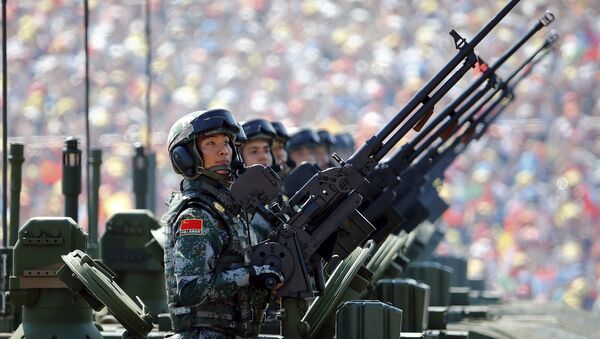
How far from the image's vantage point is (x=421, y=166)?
1477cm

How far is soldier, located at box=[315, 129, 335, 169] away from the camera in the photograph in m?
14.8

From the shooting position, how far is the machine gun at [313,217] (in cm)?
713

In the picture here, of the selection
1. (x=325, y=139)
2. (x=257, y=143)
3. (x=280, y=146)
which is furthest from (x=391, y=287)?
(x=325, y=139)

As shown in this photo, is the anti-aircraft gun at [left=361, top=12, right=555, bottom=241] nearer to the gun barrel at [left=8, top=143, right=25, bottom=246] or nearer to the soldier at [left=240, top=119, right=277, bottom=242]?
the soldier at [left=240, top=119, right=277, bottom=242]

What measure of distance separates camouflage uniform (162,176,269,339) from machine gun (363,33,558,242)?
170 inches

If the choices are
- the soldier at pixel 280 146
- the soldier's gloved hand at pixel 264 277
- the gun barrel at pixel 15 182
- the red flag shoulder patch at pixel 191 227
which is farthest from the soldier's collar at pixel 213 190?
the soldier at pixel 280 146

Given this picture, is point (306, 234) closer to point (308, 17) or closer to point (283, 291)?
point (283, 291)

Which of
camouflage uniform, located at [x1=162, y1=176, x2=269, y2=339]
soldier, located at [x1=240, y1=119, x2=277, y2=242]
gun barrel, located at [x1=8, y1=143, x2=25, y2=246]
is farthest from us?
gun barrel, located at [x1=8, y1=143, x2=25, y2=246]

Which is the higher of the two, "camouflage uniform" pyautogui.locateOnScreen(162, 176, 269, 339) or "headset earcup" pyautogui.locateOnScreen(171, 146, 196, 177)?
"headset earcup" pyautogui.locateOnScreen(171, 146, 196, 177)

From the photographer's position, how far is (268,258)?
7.12 m

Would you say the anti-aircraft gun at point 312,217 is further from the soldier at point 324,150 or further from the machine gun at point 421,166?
the soldier at point 324,150

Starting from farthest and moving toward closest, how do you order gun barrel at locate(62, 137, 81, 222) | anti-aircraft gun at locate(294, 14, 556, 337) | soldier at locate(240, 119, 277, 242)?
gun barrel at locate(62, 137, 81, 222)
soldier at locate(240, 119, 277, 242)
anti-aircraft gun at locate(294, 14, 556, 337)

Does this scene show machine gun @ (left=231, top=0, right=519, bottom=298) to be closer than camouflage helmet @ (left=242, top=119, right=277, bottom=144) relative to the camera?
Yes

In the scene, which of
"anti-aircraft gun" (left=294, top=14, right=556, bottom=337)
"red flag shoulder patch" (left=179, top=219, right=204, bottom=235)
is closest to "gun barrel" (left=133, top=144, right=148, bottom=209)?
"anti-aircraft gun" (left=294, top=14, right=556, bottom=337)
